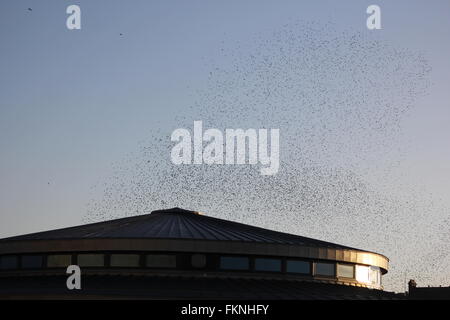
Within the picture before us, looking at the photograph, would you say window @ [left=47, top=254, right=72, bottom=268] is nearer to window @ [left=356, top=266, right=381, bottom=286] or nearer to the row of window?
the row of window

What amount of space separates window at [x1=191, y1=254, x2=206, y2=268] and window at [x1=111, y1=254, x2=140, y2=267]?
4.14 meters

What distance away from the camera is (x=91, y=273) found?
224 ft

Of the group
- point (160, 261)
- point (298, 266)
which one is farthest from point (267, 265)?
point (160, 261)

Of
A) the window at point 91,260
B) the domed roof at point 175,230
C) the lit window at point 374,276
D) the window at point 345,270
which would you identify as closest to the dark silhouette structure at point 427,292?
the lit window at point 374,276

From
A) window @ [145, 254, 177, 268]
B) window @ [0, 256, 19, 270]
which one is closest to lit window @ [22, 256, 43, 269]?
window @ [0, 256, 19, 270]

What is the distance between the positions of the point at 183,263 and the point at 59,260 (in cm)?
981

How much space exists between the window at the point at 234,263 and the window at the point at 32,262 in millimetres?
14154

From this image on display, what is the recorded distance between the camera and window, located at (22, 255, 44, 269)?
71.1m

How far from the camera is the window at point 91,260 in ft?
226

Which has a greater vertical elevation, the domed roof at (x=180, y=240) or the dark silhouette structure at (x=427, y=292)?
the domed roof at (x=180, y=240)

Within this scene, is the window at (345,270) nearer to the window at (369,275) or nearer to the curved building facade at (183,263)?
the curved building facade at (183,263)

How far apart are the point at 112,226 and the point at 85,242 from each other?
8763 millimetres

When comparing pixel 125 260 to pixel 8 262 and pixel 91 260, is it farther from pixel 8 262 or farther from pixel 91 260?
pixel 8 262

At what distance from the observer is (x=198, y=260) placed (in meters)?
68.9
